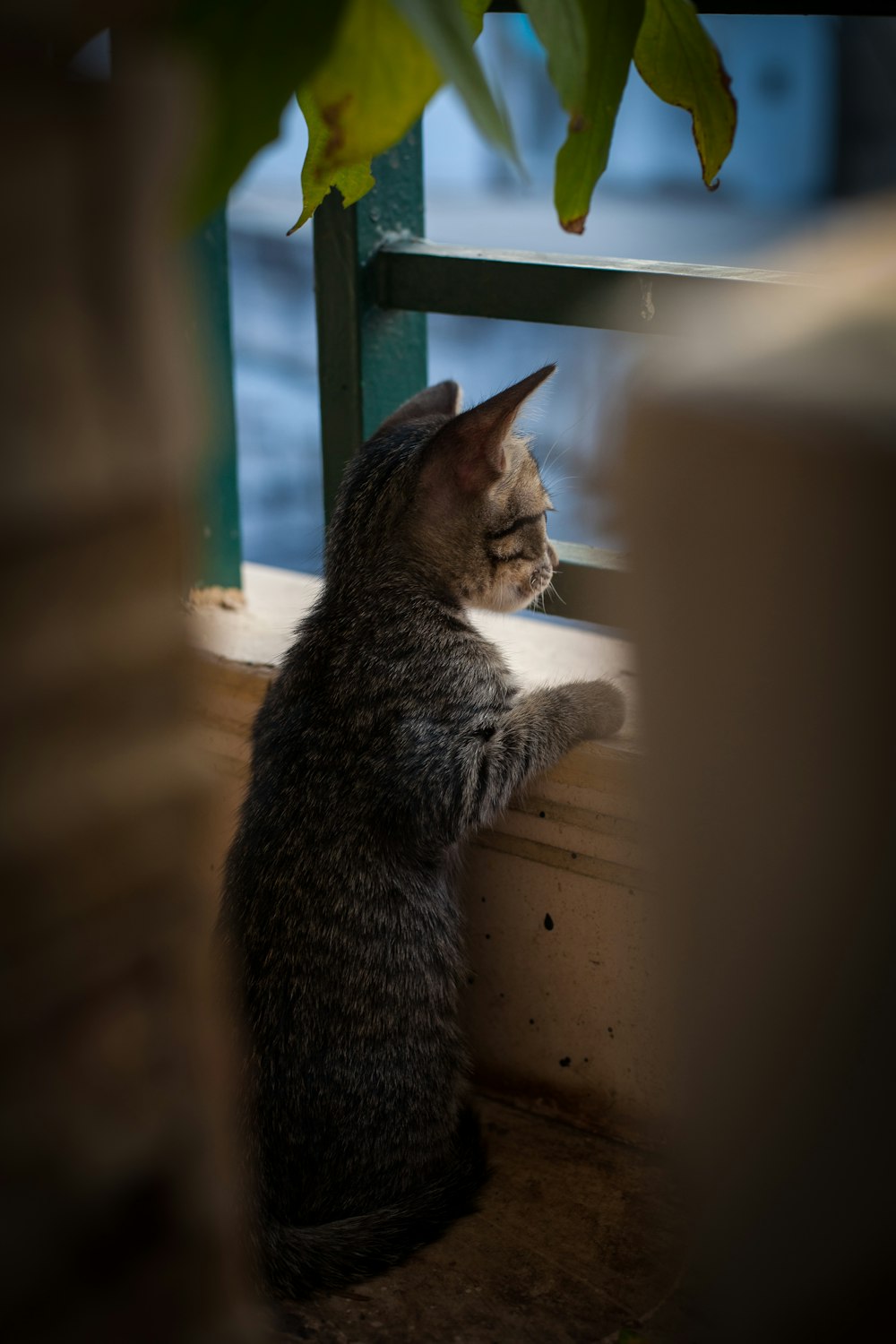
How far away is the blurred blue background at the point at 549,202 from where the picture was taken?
635cm

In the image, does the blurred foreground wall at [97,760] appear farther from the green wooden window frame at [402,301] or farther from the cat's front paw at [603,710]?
the green wooden window frame at [402,301]

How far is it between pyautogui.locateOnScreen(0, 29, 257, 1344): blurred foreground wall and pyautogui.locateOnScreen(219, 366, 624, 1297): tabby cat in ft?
3.24

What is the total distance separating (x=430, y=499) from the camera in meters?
1.94

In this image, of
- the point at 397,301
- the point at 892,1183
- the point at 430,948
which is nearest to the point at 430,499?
the point at 397,301

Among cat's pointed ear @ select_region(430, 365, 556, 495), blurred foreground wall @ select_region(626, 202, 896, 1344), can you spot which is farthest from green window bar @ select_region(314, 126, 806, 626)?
blurred foreground wall @ select_region(626, 202, 896, 1344)

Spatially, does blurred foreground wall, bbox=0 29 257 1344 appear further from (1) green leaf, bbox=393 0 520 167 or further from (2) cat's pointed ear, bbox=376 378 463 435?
(2) cat's pointed ear, bbox=376 378 463 435

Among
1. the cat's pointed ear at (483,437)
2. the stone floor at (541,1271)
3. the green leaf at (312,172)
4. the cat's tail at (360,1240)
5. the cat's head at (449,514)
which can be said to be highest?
the green leaf at (312,172)

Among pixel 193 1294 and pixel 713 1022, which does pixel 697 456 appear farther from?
pixel 193 1294

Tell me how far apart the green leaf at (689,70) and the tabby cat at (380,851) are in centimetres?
49

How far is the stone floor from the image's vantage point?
5.47 ft

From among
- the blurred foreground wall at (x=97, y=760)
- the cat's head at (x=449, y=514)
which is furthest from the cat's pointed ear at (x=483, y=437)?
the blurred foreground wall at (x=97, y=760)

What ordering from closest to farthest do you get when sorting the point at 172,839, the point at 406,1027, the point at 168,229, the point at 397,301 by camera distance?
the point at 168,229 < the point at 172,839 < the point at 406,1027 < the point at 397,301

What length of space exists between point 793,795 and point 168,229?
478 mm

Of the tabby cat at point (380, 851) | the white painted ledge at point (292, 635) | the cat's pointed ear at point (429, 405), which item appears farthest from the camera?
the white painted ledge at point (292, 635)
